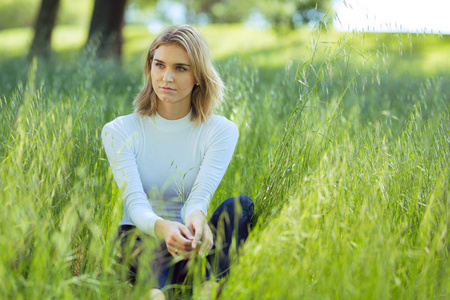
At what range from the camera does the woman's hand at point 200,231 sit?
1.77 meters

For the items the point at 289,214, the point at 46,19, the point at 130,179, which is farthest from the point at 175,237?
the point at 46,19

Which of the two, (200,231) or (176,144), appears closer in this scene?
(200,231)

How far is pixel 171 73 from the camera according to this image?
85.1 inches

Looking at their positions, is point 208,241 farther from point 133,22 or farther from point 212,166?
point 133,22

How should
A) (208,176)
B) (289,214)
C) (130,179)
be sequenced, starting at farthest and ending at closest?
(208,176) → (130,179) → (289,214)

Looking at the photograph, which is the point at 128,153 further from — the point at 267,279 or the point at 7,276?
the point at 267,279

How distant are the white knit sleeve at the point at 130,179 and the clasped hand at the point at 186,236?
7 cm

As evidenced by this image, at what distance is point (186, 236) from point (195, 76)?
0.83 m

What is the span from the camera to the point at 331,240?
170 centimetres

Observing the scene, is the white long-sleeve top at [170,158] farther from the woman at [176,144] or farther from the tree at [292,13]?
the tree at [292,13]

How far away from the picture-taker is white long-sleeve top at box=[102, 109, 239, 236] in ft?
6.72

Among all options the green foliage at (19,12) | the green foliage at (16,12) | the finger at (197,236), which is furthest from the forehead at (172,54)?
the green foliage at (16,12)

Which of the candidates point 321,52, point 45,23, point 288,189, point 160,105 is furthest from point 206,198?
point 45,23

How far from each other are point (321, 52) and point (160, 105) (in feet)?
2.75
